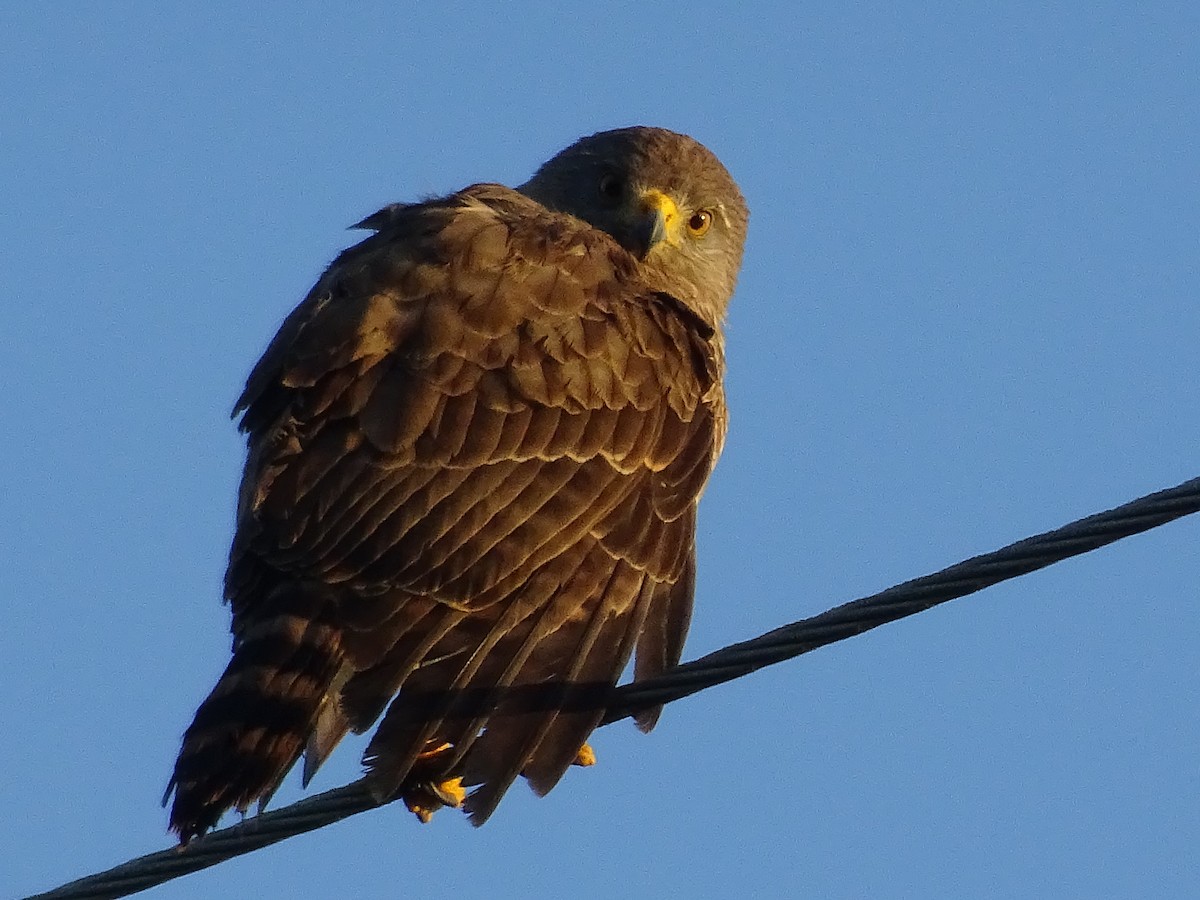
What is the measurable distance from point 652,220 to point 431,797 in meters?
3.08

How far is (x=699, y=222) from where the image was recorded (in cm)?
845

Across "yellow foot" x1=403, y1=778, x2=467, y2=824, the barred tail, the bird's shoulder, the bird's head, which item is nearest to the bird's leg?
"yellow foot" x1=403, y1=778, x2=467, y2=824

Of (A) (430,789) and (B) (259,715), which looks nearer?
(B) (259,715)

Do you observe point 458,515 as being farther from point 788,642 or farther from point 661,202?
point 661,202

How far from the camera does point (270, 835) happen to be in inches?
181

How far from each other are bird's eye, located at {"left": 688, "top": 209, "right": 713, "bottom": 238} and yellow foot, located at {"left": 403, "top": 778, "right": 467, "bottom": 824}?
3.35 m

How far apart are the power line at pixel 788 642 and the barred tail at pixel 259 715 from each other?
0.71 feet

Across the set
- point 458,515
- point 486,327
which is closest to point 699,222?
point 486,327

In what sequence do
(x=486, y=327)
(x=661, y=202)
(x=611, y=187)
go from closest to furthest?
(x=486, y=327) → (x=661, y=202) → (x=611, y=187)

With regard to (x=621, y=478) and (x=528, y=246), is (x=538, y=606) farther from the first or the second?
(x=528, y=246)

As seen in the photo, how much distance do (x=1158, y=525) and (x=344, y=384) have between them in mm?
2621

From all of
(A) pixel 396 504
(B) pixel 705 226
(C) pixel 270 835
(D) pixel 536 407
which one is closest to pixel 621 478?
(D) pixel 536 407

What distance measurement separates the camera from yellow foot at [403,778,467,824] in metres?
5.82

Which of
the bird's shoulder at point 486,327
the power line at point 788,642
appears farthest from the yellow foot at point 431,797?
the bird's shoulder at point 486,327
